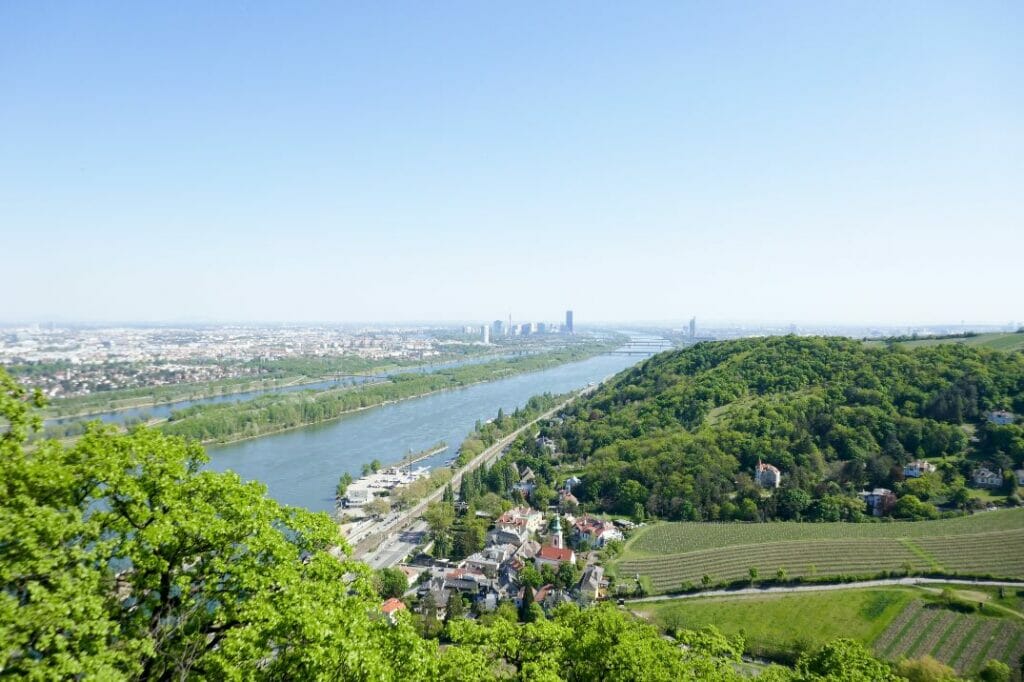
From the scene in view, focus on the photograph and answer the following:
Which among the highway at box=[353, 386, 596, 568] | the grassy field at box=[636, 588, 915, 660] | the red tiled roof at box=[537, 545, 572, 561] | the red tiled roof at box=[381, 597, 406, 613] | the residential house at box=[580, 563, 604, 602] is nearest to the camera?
the grassy field at box=[636, 588, 915, 660]

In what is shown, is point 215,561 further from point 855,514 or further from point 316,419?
point 316,419

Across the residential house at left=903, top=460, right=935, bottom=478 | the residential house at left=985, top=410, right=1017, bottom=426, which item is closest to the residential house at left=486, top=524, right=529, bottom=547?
the residential house at left=903, top=460, right=935, bottom=478

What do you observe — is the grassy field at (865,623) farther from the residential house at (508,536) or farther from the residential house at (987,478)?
the residential house at (987,478)

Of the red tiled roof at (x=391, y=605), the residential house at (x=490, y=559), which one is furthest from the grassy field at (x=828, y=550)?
the red tiled roof at (x=391, y=605)

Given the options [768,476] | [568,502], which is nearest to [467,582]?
[568,502]

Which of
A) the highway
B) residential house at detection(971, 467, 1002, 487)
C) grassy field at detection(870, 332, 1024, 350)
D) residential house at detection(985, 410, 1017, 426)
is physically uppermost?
grassy field at detection(870, 332, 1024, 350)

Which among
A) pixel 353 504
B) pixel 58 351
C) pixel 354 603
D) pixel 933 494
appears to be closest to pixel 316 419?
pixel 353 504

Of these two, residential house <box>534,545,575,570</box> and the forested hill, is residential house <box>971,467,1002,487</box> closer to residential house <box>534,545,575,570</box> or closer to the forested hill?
the forested hill
